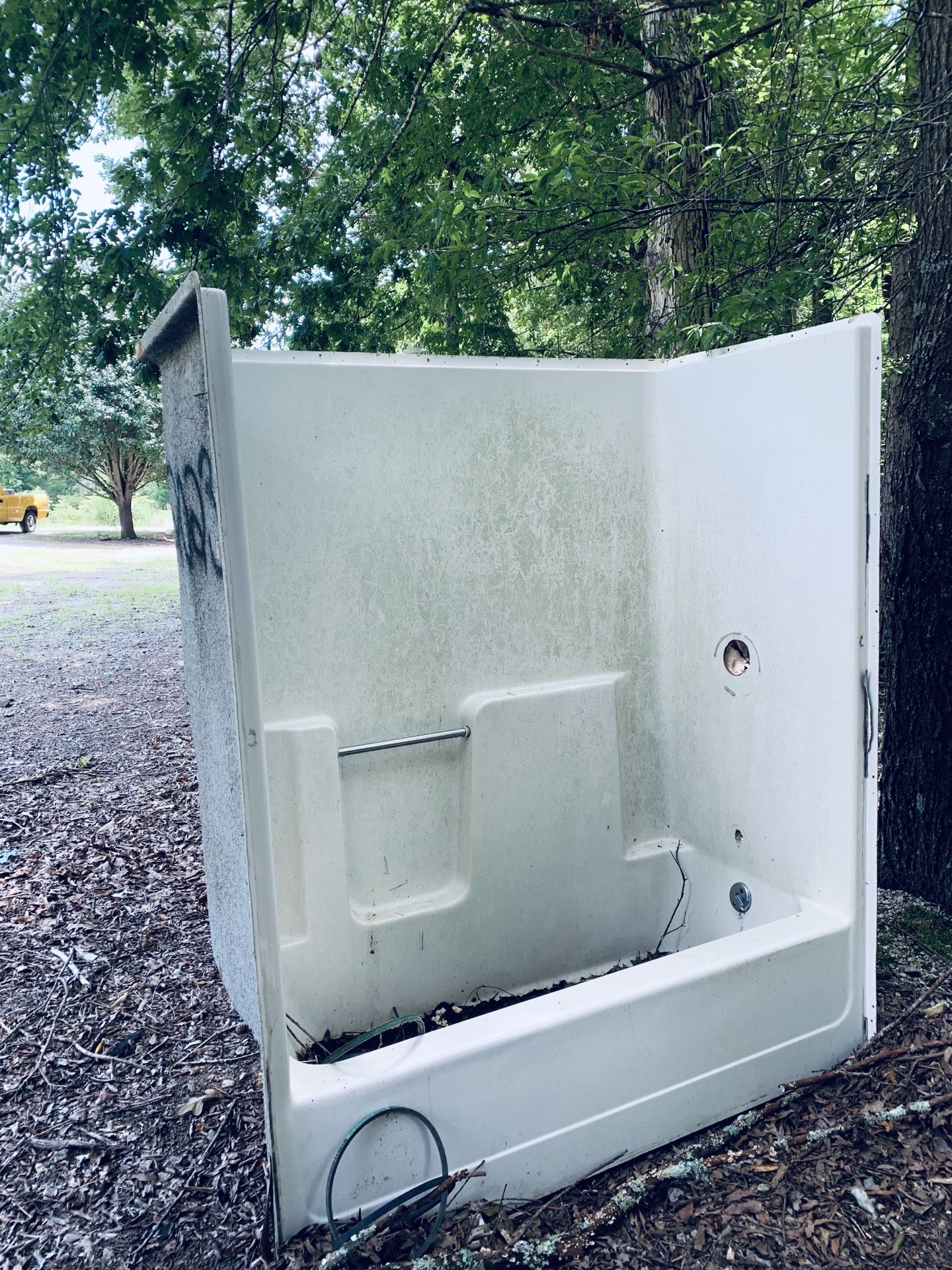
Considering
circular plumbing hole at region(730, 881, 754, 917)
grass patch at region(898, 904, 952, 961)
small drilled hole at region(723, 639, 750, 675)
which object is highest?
small drilled hole at region(723, 639, 750, 675)

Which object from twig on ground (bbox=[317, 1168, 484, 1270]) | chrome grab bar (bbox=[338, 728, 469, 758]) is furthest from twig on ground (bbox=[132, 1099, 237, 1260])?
chrome grab bar (bbox=[338, 728, 469, 758])

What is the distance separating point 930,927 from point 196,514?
242 cm

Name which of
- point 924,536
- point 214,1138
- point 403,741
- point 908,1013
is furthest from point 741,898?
point 214,1138

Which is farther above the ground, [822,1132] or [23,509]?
[23,509]

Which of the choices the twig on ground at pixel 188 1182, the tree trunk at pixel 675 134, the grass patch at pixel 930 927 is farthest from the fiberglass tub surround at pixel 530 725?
the tree trunk at pixel 675 134

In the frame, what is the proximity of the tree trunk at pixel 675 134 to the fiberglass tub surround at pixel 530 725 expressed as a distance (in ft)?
5.26

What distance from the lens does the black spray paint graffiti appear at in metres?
1.67

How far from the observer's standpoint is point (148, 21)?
342cm

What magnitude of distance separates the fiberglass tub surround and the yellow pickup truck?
18831mm

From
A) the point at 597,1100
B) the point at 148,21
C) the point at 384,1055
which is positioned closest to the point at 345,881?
the point at 384,1055

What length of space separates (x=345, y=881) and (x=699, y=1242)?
44.8 inches

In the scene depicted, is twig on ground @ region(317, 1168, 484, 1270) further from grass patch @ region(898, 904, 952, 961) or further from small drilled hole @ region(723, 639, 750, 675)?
grass patch @ region(898, 904, 952, 961)

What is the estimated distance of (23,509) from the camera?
18.9 metres

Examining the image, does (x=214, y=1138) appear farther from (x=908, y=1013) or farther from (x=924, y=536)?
(x=924, y=536)
